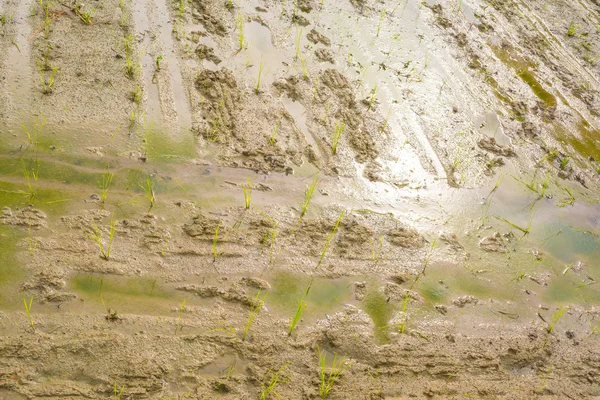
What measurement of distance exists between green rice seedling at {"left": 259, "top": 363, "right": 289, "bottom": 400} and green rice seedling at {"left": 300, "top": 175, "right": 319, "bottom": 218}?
109 centimetres

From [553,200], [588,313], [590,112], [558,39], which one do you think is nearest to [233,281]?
Result: [588,313]

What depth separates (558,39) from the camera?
552cm

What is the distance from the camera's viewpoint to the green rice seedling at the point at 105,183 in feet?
9.46

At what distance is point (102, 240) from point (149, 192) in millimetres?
446

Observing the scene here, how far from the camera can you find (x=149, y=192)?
2.99 m

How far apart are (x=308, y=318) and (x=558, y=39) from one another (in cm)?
489

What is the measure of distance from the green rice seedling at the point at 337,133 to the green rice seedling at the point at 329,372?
163 centimetres

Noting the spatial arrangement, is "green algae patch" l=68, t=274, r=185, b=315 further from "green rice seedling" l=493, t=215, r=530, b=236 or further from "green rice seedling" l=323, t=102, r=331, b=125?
"green rice seedling" l=493, t=215, r=530, b=236

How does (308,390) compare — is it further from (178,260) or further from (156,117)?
(156,117)

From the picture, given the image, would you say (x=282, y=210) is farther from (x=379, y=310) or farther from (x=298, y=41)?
(x=298, y=41)

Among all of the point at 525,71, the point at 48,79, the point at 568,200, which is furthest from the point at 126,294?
the point at 525,71

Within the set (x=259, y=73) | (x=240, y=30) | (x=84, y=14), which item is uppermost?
(x=240, y=30)

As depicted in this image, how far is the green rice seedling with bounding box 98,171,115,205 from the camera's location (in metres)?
2.88

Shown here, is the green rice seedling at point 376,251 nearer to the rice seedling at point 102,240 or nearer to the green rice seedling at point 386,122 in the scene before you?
the green rice seedling at point 386,122
